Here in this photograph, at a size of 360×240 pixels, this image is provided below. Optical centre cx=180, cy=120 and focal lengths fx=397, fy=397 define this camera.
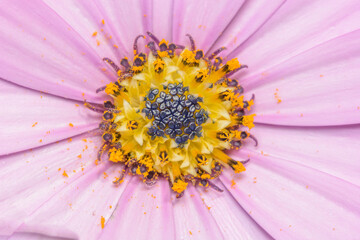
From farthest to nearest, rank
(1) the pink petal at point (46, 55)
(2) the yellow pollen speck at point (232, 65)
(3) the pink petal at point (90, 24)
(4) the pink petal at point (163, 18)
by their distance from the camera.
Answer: (2) the yellow pollen speck at point (232, 65) < (4) the pink petal at point (163, 18) < (3) the pink petal at point (90, 24) < (1) the pink petal at point (46, 55)

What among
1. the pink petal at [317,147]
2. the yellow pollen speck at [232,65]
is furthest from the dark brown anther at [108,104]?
the pink petal at [317,147]

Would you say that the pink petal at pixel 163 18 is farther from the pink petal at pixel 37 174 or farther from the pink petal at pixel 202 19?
the pink petal at pixel 37 174

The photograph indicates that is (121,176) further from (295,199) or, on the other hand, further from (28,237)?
(295,199)

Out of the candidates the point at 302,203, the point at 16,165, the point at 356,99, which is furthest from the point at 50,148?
the point at 356,99

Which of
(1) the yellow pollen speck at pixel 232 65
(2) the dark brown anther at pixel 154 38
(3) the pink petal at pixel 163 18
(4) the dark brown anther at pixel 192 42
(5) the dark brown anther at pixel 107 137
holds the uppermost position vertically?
(3) the pink petal at pixel 163 18

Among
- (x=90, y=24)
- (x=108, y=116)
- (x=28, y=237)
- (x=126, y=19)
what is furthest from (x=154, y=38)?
(x=28, y=237)

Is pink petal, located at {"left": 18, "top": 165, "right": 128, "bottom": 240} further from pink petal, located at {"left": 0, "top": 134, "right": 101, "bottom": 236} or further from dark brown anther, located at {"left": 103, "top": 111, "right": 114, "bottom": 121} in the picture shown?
dark brown anther, located at {"left": 103, "top": 111, "right": 114, "bottom": 121}

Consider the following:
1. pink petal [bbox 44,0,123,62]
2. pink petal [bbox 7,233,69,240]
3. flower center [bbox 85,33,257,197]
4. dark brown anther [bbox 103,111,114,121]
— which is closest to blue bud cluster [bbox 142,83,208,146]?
flower center [bbox 85,33,257,197]
